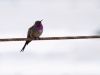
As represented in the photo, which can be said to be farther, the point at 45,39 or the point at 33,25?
the point at 33,25

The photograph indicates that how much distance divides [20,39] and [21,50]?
14.0ft

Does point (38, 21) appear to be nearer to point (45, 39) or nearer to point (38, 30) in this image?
point (38, 30)

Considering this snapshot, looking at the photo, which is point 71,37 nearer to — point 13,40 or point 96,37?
point 96,37

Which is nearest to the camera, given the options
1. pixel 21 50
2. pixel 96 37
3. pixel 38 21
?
pixel 96 37

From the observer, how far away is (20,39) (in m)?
9.97

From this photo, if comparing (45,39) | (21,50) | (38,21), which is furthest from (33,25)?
(45,39)

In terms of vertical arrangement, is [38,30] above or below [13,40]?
below

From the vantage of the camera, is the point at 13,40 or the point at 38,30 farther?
the point at 38,30

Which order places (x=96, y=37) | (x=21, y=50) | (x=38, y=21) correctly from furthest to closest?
(x=38, y=21), (x=21, y=50), (x=96, y=37)

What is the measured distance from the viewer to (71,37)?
996 centimetres

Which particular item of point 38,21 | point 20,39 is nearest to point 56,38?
point 20,39

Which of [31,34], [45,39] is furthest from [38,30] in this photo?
[45,39]

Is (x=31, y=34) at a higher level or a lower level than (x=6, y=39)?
lower

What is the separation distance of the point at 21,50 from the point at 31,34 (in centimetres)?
87
